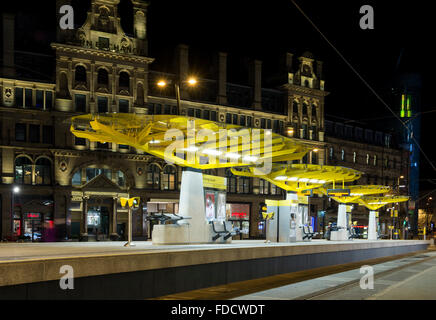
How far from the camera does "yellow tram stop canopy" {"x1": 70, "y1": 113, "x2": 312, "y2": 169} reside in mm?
22531

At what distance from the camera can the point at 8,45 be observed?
166ft

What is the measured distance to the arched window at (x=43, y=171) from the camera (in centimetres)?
5179

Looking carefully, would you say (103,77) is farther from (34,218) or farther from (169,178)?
(34,218)

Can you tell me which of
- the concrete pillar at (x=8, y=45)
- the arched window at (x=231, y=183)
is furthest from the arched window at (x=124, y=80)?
the arched window at (x=231, y=183)

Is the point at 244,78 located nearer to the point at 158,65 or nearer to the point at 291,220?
the point at 158,65

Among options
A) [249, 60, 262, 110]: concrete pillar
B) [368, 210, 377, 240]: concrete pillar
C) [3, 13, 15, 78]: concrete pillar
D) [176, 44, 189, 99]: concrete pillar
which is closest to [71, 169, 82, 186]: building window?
[3, 13, 15, 78]: concrete pillar

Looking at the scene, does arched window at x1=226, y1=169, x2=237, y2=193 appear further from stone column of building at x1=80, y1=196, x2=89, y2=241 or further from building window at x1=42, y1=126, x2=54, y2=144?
building window at x1=42, y1=126, x2=54, y2=144

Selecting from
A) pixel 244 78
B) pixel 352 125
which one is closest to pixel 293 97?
pixel 244 78

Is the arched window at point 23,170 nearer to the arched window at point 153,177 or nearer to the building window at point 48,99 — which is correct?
the building window at point 48,99

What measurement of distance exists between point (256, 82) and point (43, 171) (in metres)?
28.6

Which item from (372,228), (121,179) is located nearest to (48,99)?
(121,179)

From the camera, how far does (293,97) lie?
235 feet

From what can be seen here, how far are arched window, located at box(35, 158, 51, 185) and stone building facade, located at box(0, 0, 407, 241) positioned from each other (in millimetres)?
92
